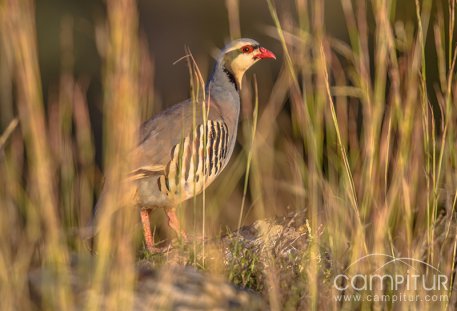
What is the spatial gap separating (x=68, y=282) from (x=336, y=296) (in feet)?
2.81

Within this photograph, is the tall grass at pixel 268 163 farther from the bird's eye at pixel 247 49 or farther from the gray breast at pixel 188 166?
the bird's eye at pixel 247 49

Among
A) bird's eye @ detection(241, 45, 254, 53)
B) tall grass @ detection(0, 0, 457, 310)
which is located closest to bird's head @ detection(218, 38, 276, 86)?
bird's eye @ detection(241, 45, 254, 53)

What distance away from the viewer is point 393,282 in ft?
11.3

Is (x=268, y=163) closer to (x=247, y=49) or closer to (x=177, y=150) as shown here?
(x=177, y=150)

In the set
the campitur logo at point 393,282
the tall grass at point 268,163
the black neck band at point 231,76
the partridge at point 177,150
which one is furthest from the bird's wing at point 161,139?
the campitur logo at point 393,282

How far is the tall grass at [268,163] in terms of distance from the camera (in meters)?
2.79

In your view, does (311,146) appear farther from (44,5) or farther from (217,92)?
(44,5)

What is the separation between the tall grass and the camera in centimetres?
279

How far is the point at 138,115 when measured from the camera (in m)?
2.87

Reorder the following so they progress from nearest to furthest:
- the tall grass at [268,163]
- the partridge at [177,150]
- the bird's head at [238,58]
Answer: the tall grass at [268,163] < the partridge at [177,150] < the bird's head at [238,58]

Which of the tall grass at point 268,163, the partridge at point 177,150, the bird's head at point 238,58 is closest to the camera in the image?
the tall grass at point 268,163

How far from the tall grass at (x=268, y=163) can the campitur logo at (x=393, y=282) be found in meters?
0.01

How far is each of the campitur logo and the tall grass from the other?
0.01 metres

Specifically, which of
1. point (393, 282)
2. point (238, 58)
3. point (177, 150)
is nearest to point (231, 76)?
point (238, 58)
